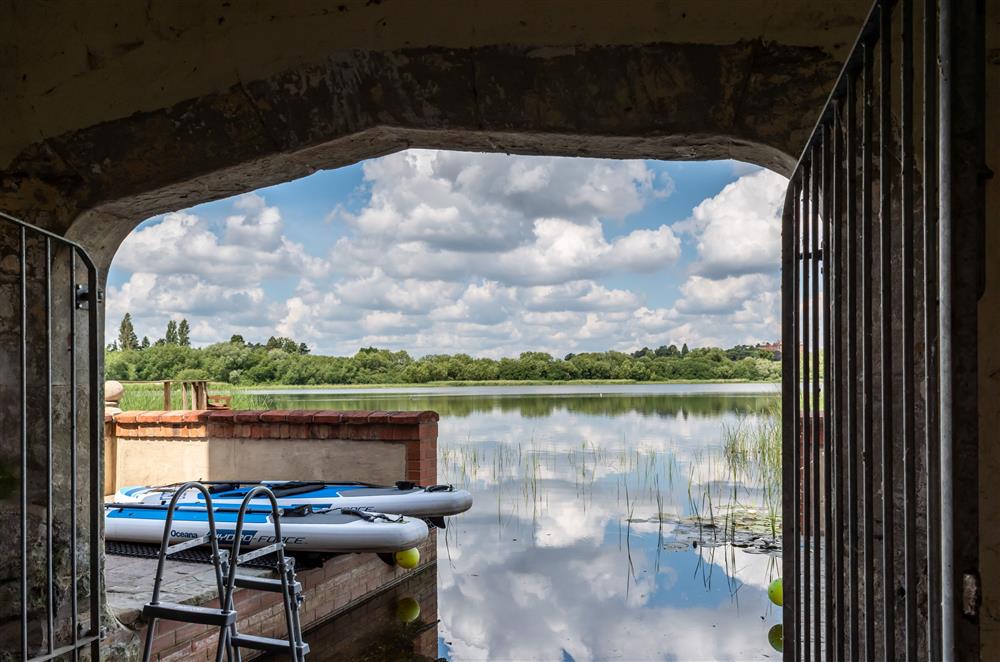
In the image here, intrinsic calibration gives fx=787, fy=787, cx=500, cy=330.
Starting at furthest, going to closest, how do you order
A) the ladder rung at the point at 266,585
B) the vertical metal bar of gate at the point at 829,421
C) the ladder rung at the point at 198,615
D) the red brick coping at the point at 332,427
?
the red brick coping at the point at 332,427
the ladder rung at the point at 266,585
the ladder rung at the point at 198,615
the vertical metal bar of gate at the point at 829,421

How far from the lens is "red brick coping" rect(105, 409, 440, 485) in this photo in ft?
19.7

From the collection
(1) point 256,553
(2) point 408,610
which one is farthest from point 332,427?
(1) point 256,553

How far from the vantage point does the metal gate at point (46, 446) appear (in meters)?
2.29

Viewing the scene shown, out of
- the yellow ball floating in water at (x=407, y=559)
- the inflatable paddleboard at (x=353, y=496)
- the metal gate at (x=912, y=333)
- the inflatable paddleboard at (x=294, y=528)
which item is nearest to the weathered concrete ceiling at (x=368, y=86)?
the metal gate at (x=912, y=333)

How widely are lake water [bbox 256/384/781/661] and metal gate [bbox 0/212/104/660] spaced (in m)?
2.47

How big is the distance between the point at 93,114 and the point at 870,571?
7.43 feet

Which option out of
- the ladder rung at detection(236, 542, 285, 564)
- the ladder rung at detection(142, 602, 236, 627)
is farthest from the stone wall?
the ladder rung at detection(142, 602, 236, 627)

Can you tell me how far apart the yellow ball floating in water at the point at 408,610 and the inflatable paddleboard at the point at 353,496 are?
636 millimetres

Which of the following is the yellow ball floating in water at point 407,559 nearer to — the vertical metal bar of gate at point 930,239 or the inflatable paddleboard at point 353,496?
the inflatable paddleboard at point 353,496

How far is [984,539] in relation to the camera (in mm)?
1600

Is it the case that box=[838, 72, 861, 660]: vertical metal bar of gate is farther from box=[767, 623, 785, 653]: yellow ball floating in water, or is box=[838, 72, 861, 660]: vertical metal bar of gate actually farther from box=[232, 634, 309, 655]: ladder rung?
box=[767, 623, 785, 653]: yellow ball floating in water

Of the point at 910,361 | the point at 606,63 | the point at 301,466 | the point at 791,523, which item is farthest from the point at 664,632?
the point at 910,361

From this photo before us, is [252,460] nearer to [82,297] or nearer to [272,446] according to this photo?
[272,446]

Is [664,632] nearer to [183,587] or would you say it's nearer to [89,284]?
[183,587]
